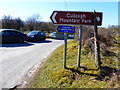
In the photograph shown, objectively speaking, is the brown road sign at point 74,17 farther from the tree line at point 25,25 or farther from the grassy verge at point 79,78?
the tree line at point 25,25

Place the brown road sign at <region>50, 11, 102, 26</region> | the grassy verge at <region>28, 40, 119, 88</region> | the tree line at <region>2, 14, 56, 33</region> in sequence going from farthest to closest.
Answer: the tree line at <region>2, 14, 56, 33</region>, the brown road sign at <region>50, 11, 102, 26</region>, the grassy verge at <region>28, 40, 119, 88</region>

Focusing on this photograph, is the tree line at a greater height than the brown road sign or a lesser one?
greater

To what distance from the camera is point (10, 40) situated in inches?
577

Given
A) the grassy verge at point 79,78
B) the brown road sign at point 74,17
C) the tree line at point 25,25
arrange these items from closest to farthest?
the grassy verge at point 79,78 → the brown road sign at point 74,17 → the tree line at point 25,25

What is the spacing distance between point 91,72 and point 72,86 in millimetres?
1002

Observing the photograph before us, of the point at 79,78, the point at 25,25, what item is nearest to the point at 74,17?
the point at 79,78

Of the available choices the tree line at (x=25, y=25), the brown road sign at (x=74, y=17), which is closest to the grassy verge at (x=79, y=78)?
the brown road sign at (x=74, y=17)

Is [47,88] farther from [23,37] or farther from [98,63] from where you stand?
[23,37]

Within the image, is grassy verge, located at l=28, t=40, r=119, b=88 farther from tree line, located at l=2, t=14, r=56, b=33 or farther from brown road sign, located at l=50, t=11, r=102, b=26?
tree line, located at l=2, t=14, r=56, b=33

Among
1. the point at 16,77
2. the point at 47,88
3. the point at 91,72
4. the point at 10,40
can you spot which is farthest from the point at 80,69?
the point at 10,40

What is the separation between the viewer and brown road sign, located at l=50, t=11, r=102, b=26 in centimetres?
455

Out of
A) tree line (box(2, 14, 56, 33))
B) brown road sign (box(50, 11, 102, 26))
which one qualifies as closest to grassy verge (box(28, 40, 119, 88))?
brown road sign (box(50, 11, 102, 26))

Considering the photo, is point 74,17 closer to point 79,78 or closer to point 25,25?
point 79,78

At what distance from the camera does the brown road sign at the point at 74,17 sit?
14.9 ft
